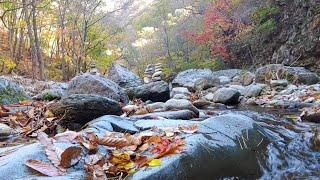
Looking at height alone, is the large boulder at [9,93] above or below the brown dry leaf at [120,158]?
above

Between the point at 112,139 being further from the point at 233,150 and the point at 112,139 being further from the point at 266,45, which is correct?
the point at 266,45

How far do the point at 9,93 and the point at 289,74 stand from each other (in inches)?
307

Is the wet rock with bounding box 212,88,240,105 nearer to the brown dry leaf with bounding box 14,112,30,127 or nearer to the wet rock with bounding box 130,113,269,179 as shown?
the wet rock with bounding box 130,113,269,179

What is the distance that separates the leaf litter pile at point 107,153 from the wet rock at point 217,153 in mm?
74

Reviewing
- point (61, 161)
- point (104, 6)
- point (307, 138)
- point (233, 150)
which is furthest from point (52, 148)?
point (104, 6)

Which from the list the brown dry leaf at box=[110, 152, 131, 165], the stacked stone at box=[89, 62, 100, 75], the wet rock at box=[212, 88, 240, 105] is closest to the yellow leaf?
the brown dry leaf at box=[110, 152, 131, 165]

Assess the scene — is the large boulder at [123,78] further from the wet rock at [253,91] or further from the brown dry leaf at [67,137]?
the brown dry leaf at [67,137]

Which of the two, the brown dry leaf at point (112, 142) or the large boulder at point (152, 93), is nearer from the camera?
A: the brown dry leaf at point (112, 142)

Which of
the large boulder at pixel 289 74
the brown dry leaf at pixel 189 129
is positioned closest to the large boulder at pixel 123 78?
the large boulder at pixel 289 74

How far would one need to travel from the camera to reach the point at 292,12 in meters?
14.9

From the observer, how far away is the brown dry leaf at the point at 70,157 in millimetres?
1908

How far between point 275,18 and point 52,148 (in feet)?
50.0

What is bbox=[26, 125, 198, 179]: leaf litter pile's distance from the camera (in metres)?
1.89

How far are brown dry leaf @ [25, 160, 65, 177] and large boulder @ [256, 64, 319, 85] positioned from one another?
922cm
